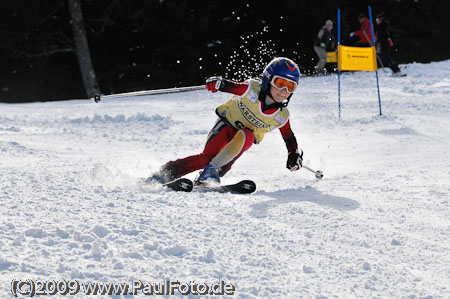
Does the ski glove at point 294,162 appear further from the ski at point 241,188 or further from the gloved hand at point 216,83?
the gloved hand at point 216,83

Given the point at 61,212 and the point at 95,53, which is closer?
the point at 61,212

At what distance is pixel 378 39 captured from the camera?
556 inches

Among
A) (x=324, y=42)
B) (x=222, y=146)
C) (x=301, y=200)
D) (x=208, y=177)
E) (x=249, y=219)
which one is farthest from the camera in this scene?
(x=324, y=42)

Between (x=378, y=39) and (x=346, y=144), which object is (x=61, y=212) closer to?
(x=346, y=144)

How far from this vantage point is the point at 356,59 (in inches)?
362

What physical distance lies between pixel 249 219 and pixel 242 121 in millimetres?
1697

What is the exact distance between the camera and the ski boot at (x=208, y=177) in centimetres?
477

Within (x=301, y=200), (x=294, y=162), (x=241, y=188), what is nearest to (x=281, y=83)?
→ (x=294, y=162)

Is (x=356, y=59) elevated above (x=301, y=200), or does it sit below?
above

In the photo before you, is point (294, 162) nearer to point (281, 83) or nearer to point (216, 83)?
point (281, 83)

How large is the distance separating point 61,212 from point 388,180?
2995mm

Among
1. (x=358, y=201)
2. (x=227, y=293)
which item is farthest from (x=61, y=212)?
(x=358, y=201)

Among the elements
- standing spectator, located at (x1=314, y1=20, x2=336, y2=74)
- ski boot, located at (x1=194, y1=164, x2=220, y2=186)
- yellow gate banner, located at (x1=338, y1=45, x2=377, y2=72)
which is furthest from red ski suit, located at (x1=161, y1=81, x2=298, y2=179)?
standing spectator, located at (x1=314, y1=20, x2=336, y2=74)

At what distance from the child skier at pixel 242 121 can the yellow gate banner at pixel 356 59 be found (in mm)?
4356
